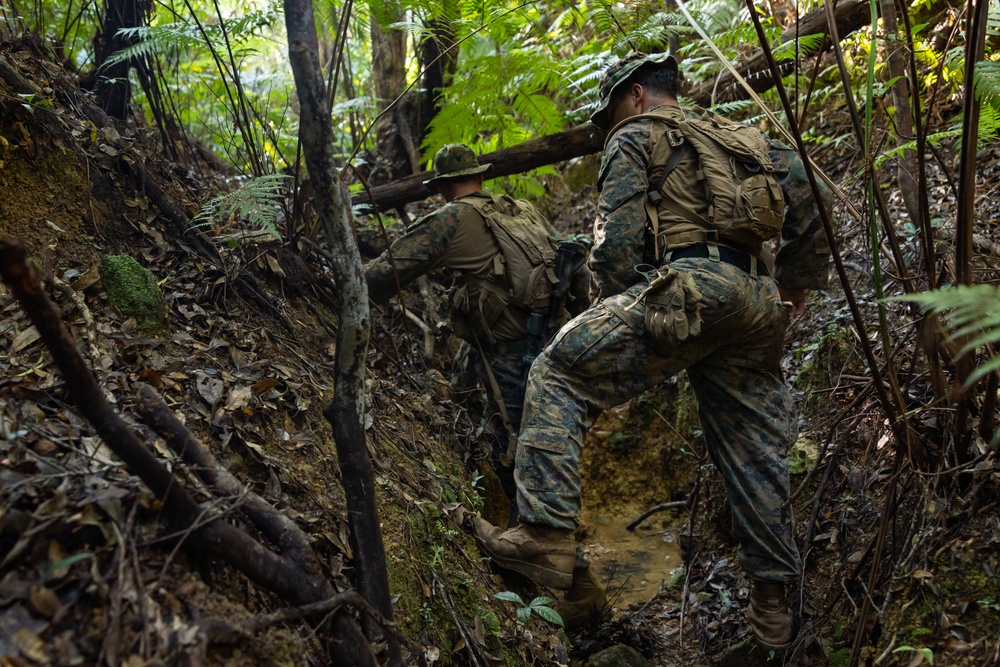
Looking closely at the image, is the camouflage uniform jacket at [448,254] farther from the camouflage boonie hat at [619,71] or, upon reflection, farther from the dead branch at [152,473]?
the dead branch at [152,473]

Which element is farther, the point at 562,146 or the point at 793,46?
the point at 562,146

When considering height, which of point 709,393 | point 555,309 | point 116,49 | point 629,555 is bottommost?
point 629,555

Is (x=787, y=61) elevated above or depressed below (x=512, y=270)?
above

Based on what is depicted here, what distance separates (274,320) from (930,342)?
10.9 feet

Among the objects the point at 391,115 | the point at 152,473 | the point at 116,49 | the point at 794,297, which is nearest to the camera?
the point at 152,473

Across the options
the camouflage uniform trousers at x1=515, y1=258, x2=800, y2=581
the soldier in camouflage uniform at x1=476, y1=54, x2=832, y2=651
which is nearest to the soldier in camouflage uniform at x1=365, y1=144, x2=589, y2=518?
the soldier in camouflage uniform at x1=476, y1=54, x2=832, y2=651

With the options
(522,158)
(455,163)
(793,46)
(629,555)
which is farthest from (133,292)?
(793,46)

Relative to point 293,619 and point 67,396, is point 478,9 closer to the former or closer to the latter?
point 67,396

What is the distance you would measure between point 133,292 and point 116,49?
2315 mm

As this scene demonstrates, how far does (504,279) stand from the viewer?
5.00 metres

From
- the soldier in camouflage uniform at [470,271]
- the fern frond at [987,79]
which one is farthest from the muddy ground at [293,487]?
the fern frond at [987,79]

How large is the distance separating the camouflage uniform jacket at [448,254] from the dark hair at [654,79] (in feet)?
4.95

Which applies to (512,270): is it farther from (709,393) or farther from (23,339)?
(23,339)

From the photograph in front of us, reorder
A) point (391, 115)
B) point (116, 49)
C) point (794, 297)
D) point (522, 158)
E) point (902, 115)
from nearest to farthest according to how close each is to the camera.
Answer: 1. point (902, 115)
2. point (794, 297)
3. point (116, 49)
4. point (522, 158)
5. point (391, 115)
